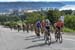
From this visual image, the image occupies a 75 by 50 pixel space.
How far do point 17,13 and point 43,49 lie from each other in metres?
129

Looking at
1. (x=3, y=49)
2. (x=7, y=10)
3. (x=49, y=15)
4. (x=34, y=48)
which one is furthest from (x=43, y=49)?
(x=7, y=10)

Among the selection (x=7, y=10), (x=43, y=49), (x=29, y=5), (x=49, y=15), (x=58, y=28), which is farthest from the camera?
(x=29, y=5)

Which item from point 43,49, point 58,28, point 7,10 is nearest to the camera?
point 43,49

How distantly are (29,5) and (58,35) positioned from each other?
439 ft

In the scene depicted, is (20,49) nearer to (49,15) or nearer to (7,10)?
(49,15)

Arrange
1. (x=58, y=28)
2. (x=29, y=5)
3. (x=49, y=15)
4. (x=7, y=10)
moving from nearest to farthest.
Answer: (x=58, y=28)
(x=49, y=15)
(x=7, y=10)
(x=29, y=5)

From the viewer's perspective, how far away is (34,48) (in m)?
18.9

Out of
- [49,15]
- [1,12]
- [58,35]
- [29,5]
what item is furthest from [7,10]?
[58,35]

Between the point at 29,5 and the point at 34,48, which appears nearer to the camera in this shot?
the point at 34,48

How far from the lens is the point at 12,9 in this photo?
15162cm

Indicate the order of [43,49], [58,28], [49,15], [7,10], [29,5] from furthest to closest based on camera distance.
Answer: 1. [29,5]
2. [7,10]
3. [49,15]
4. [58,28]
5. [43,49]

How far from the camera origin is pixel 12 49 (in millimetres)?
18578

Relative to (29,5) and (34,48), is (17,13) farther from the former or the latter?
(34,48)

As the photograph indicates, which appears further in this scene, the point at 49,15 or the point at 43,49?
the point at 49,15
